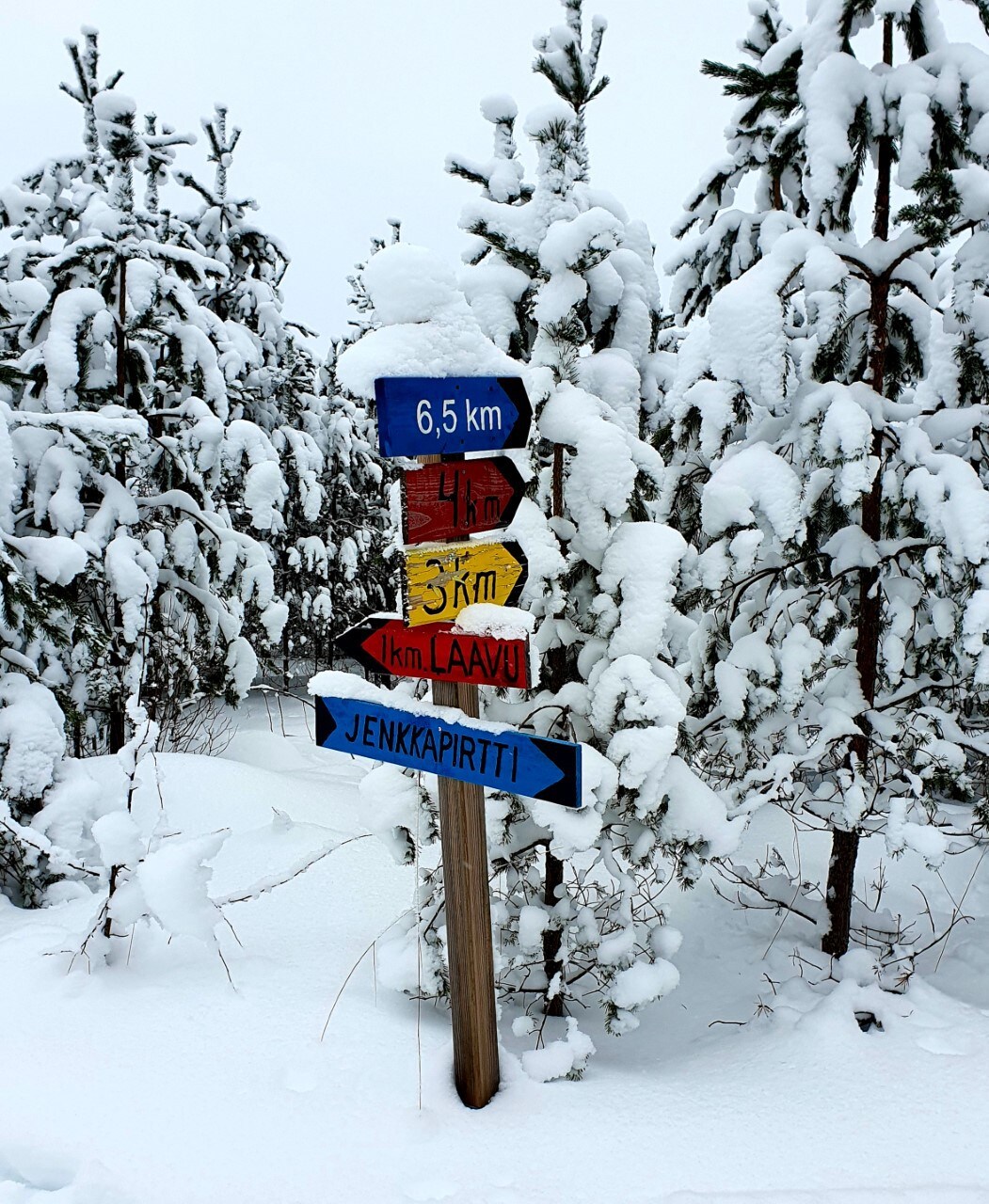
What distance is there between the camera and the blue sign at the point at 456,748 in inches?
90.7

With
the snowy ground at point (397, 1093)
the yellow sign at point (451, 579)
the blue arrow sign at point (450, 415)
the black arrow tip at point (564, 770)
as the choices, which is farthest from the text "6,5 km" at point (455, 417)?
the snowy ground at point (397, 1093)

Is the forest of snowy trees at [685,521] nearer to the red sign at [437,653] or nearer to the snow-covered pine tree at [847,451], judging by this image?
the snow-covered pine tree at [847,451]

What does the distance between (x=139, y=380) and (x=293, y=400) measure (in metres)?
7.62

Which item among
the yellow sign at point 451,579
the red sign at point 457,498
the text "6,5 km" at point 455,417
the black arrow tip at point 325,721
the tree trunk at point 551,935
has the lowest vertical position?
the tree trunk at point 551,935

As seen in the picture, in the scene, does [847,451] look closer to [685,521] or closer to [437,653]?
[685,521]

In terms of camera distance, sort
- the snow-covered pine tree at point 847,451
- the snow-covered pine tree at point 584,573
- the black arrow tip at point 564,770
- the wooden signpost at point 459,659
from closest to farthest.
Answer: the black arrow tip at point 564,770 → the wooden signpost at point 459,659 → the snow-covered pine tree at point 584,573 → the snow-covered pine tree at point 847,451

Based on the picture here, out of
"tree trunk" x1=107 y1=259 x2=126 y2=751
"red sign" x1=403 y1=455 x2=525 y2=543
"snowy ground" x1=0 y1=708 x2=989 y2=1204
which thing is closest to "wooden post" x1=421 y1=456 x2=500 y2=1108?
"snowy ground" x1=0 y1=708 x2=989 y2=1204

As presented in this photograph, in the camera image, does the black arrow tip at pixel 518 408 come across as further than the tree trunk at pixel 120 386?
No

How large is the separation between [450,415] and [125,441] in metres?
3.83

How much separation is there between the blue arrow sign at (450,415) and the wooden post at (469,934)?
0.86 meters

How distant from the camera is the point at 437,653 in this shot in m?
2.54

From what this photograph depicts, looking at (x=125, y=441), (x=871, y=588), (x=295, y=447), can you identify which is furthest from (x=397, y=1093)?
(x=295, y=447)

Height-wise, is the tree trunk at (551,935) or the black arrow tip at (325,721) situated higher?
the black arrow tip at (325,721)

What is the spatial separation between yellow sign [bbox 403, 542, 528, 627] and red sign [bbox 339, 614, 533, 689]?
2.4 inches
